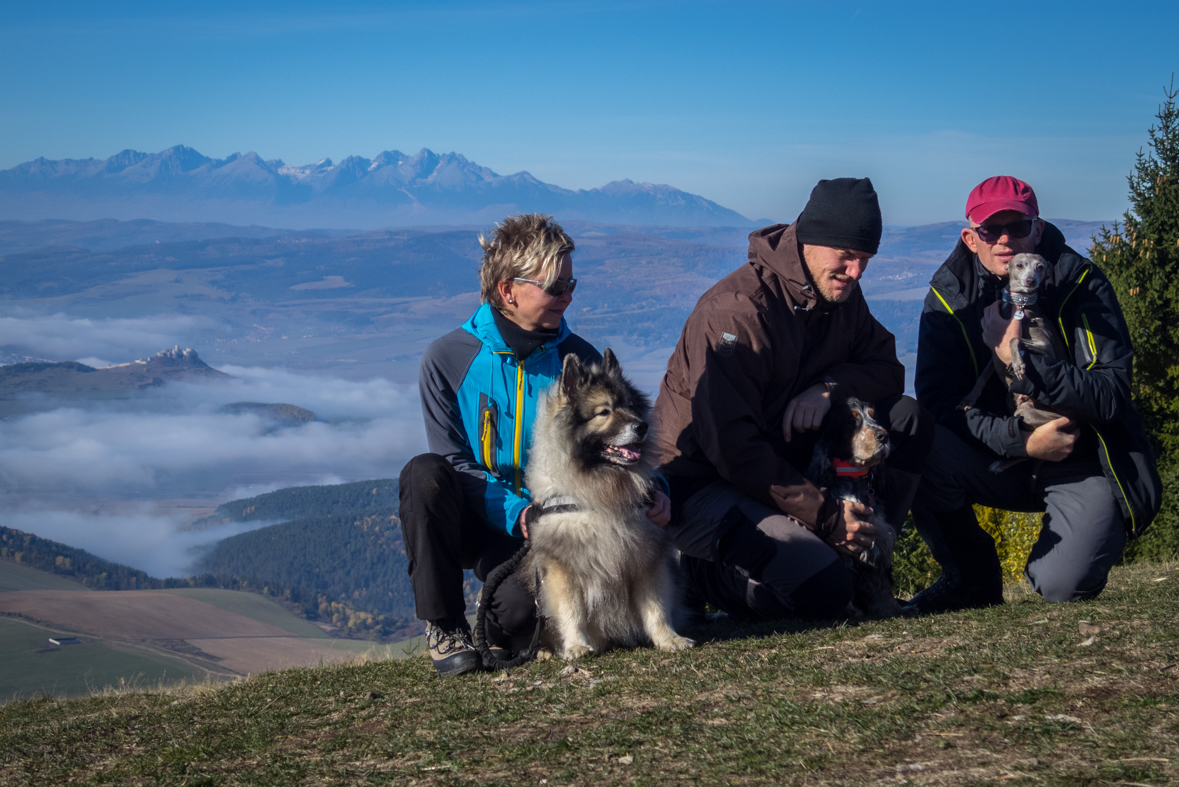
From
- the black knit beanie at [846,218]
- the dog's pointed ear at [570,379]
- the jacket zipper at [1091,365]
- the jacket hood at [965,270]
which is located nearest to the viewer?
the dog's pointed ear at [570,379]

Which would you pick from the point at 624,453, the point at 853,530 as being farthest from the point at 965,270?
the point at 624,453

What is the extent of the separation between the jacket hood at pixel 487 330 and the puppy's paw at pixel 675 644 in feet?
5.84

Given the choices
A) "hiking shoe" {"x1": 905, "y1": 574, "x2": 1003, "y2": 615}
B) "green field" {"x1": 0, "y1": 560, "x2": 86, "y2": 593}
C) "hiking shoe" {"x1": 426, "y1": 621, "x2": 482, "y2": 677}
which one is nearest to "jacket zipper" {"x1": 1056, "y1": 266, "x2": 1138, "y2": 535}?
"hiking shoe" {"x1": 905, "y1": 574, "x2": 1003, "y2": 615}

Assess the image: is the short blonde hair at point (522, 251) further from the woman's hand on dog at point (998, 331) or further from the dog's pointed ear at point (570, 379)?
the woman's hand on dog at point (998, 331)

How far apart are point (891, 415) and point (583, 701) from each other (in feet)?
9.25

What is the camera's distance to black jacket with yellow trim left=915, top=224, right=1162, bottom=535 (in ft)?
17.1

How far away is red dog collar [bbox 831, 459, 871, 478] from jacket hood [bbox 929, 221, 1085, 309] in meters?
1.44

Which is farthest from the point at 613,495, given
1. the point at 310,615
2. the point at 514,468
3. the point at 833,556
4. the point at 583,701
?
the point at 310,615

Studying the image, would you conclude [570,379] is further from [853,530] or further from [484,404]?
[853,530]

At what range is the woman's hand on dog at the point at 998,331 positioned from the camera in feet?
17.8

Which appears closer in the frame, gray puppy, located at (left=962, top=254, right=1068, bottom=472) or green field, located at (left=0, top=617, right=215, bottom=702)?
gray puppy, located at (left=962, top=254, right=1068, bottom=472)

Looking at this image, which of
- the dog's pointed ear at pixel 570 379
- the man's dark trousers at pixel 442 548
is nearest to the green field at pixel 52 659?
the man's dark trousers at pixel 442 548

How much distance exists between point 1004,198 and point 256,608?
135m

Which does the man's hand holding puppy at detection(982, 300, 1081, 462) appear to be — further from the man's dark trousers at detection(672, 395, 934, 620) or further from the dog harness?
the man's dark trousers at detection(672, 395, 934, 620)
